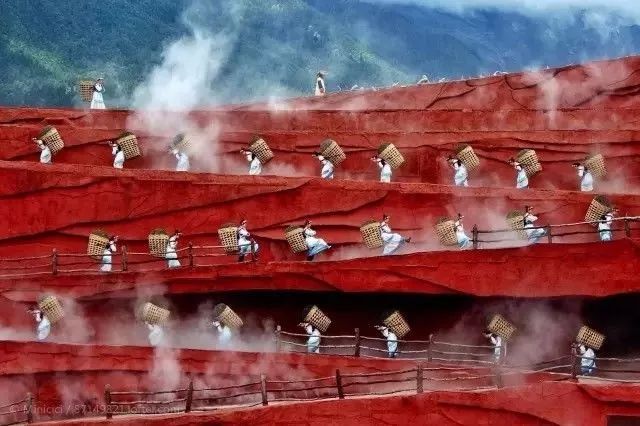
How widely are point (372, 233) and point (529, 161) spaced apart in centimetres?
313

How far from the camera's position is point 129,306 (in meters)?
14.7

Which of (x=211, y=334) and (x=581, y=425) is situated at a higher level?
(x=211, y=334)

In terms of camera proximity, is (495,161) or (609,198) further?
(495,161)

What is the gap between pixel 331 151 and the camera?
53.0 ft

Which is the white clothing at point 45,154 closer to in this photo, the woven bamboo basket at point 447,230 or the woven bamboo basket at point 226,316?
the woven bamboo basket at point 226,316

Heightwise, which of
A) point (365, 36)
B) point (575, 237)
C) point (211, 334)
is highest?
point (365, 36)

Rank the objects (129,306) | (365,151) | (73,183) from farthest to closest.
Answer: (365,151) → (73,183) → (129,306)

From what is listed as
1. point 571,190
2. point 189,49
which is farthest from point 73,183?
point 189,49

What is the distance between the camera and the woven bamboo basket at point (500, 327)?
13945 mm

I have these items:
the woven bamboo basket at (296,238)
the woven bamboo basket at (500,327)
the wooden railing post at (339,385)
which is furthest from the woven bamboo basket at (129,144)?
the woven bamboo basket at (500,327)

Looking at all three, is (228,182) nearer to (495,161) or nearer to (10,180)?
(10,180)

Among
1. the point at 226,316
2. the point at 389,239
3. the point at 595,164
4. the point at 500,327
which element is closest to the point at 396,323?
the point at 389,239

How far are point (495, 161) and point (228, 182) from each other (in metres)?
4.52

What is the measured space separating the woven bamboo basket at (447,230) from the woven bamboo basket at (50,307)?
18.3ft
